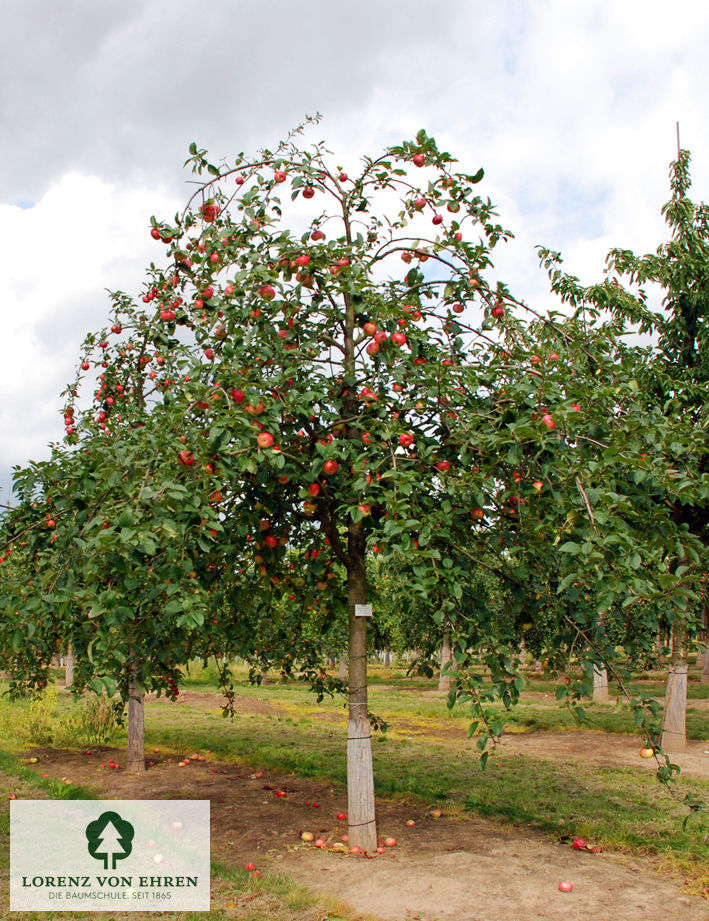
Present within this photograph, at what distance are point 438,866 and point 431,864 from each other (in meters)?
0.06

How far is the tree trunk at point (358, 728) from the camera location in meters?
5.38

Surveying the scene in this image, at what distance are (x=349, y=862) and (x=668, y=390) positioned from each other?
6.21m

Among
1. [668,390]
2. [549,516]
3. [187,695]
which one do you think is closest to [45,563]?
[549,516]

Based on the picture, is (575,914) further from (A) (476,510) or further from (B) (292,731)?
(B) (292,731)

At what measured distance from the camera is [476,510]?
4.86 meters

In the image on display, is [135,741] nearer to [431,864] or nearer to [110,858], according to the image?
[110,858]

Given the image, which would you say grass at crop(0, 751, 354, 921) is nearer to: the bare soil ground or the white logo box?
the white logo box

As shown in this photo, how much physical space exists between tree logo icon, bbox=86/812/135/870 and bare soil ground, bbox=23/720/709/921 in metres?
0.68

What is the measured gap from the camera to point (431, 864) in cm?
Answer: 507

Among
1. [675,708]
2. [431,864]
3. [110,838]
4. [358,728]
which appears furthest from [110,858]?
[675,708]

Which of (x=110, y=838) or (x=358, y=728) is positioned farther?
(x=110, y=838)

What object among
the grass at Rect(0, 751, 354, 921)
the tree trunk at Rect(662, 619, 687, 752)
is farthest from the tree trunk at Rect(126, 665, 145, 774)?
the tree trunk at Rect(662, 619, 687, 752)

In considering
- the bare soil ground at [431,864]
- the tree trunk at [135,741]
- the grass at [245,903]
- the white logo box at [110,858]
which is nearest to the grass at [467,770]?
the grass at [245,903]

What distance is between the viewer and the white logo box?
4.61 m
